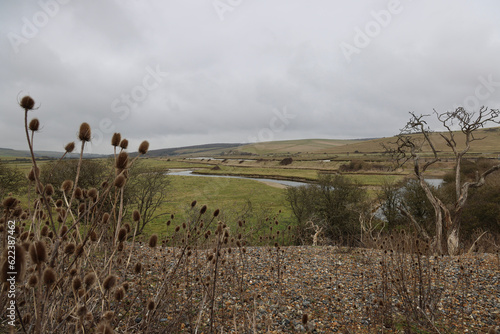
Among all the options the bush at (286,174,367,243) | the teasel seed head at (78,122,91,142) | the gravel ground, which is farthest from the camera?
the bush at (286,174,367,243)

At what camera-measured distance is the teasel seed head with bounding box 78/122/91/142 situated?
213 cm

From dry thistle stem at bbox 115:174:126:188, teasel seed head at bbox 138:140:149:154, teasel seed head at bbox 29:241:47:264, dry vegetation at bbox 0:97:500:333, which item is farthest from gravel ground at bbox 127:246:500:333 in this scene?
teasel seed head at bbox 29:241:47:264

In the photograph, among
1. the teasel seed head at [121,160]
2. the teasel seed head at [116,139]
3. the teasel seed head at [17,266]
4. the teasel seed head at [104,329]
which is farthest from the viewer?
the teasel seed head at [116,139]

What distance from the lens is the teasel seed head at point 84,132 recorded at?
213 centimetres

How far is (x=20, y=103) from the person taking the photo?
73.0 inches

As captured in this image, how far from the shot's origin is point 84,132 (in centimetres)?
218

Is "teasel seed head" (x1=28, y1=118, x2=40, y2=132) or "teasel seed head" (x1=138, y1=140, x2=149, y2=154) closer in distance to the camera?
"teasel seed head" (x1=28, y1=118, x2=40, y2=132)

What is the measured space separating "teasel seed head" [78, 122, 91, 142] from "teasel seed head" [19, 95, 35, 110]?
36 centimetres

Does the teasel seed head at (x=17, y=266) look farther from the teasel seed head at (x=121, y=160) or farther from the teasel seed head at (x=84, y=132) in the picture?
the teasel seed head at (x=84, y=132)

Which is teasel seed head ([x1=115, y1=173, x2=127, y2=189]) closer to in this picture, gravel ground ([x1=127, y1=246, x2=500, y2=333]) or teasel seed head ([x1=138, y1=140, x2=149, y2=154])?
teasel seed head ([x1=138, y1=140, x2=149, y2=154])

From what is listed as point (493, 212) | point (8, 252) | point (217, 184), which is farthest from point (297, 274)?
point (217, 184)

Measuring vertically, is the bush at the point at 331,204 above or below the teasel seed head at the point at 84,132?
below

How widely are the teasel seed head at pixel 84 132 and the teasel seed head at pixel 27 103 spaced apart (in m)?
0.36

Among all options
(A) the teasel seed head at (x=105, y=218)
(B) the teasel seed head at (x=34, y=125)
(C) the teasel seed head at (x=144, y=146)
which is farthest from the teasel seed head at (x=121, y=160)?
(A) the teasel seed head at (x=105, y=218)
